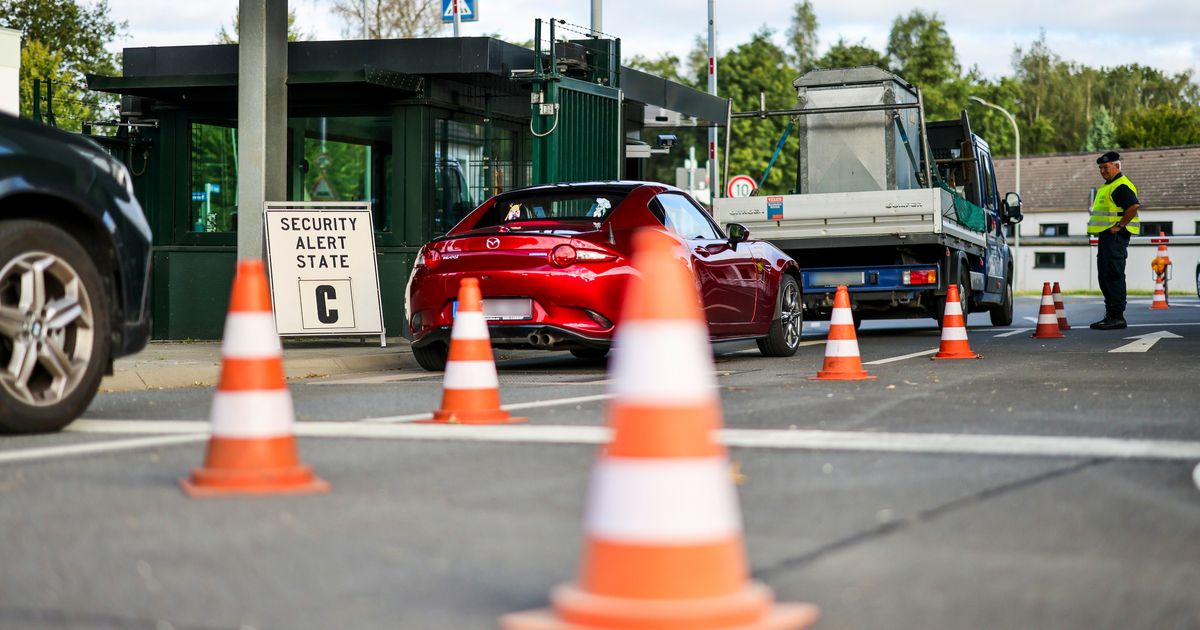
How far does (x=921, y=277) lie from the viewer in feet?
55.5

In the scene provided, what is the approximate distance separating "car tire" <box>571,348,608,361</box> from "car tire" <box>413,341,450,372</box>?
1174 mm

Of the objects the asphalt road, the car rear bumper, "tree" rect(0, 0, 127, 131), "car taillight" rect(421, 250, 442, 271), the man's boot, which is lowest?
the asphalt road

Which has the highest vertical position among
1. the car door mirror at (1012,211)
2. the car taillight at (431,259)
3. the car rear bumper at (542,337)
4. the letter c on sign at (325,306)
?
the car door mirror at (1012,211)

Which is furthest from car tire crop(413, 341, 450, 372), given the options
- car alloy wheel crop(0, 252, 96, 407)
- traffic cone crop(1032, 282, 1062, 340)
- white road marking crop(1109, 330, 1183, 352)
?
traffic cone crop(1032, 282, 1062, 340)

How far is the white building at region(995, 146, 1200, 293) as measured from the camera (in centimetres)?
7412

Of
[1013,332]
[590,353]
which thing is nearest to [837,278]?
[1013,332]

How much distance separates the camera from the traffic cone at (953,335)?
12.7 m

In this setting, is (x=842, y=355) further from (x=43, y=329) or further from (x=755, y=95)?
(x=755, y=95)

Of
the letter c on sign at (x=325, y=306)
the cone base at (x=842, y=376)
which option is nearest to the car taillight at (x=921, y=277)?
the letter c on sign at (x=325, y=306)

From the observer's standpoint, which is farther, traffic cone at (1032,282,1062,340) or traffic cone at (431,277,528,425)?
traffic cone at (1032,282,1062,340)

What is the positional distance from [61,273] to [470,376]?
189 centimetres

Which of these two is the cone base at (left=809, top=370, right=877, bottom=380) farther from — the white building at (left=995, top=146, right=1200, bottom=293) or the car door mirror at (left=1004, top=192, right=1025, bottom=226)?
the white building at (left=995, top=146, right=1200, bottom=293)

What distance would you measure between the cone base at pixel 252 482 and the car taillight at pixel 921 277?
499 inches

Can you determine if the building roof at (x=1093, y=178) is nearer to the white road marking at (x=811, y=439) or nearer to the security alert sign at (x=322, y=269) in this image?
the security alert sign at (x=322, y=269)
